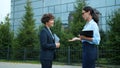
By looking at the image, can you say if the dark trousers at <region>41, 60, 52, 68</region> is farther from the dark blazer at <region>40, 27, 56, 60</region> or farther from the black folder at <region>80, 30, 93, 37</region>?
the black folder at <region>80, 30, 93, 37</region>

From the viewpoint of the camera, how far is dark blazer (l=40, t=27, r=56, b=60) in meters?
7.05

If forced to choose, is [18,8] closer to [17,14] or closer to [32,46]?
[17,14]

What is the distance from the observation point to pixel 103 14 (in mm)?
40656

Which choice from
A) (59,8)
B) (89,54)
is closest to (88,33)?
(89,54)

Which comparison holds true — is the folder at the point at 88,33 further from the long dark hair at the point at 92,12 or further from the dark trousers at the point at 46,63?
the dark trousers at the point at 46,63

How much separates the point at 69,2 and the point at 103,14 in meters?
6.68

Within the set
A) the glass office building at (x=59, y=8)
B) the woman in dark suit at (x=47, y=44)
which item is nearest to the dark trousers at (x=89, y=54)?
the woman in dark suit at (x=47, y=44)

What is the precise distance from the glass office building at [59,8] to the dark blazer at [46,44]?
3167cm

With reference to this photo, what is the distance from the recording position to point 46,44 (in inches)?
277

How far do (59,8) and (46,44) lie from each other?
40.9 meters

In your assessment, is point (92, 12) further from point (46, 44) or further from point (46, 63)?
point (46, 63)

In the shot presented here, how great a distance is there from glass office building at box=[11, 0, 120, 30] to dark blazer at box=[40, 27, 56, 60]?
104 ft

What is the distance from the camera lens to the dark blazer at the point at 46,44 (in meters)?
7.05

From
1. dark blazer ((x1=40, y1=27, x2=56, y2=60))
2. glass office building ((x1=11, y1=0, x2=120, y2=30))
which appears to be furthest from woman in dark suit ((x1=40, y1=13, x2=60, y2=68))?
glass office building ((x1=11, y1=0, x2=120, y2=30))
